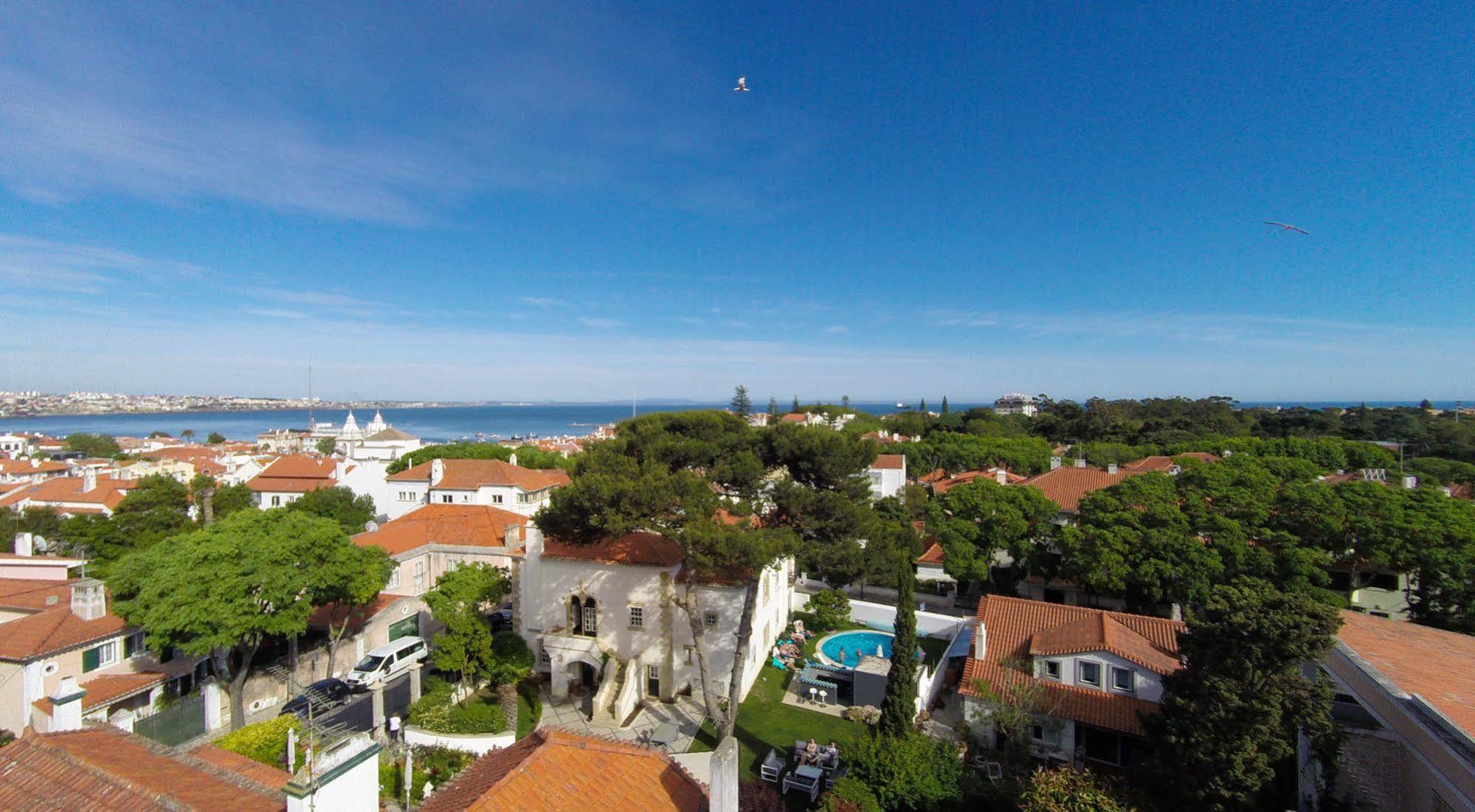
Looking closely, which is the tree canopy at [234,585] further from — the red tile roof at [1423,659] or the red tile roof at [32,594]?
the red tile roof at [1423,659]

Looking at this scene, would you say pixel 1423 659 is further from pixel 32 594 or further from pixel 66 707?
pixel 32 594

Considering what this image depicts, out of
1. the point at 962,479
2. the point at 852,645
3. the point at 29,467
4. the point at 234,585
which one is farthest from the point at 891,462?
the point at 29,467

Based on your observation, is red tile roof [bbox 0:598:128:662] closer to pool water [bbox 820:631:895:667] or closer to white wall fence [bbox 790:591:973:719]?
pool water [bbox 820:631:895:667]

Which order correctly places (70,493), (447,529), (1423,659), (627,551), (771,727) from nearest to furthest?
(1423,659) < (771,727) < (627,551) < (447,529) < (70,493)

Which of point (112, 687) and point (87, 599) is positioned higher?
point (87, 599)

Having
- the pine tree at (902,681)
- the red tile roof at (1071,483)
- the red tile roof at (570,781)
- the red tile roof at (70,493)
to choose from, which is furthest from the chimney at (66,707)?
the red tile roof at (70,493)

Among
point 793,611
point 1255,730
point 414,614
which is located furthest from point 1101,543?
point 414,614
